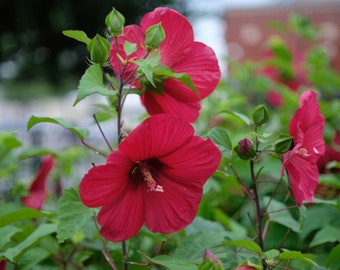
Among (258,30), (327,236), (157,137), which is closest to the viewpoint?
(157,137)

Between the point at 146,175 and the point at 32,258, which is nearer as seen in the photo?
the point at 146,175

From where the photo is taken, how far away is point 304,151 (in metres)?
0.67

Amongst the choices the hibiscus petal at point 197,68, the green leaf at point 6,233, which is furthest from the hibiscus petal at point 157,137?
the green leaf at point 6,233

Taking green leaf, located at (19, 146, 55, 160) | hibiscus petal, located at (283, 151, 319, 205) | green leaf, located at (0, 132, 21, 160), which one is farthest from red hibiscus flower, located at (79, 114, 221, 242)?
green leaf, located at (0, 132, 21, 160)

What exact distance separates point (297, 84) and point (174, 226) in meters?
1.29

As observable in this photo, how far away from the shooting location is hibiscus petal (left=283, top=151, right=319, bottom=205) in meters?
0.65

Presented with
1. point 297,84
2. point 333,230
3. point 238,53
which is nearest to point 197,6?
point 238,53

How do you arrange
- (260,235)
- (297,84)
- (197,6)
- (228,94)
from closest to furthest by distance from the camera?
1. (260,235)
2. (228,94)
3. (297,84)
4. (197,6)

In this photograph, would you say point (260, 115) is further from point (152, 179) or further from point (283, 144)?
point (152, 179)

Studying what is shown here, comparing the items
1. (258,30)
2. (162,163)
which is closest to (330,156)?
(162,163)

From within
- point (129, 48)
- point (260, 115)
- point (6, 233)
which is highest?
point (129, 48)

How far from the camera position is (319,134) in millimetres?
719

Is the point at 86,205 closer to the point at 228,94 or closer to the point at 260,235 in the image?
→ the point at 260,235

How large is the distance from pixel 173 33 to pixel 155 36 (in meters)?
0.06
